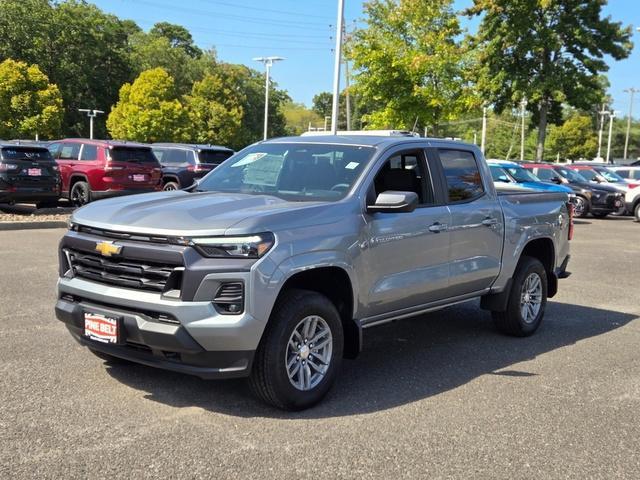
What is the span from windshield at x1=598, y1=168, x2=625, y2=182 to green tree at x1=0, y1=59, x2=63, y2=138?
115 feet

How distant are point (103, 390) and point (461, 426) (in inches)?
96.9

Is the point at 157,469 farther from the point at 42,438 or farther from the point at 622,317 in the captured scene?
the point at 622,317

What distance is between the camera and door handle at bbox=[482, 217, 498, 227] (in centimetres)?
606

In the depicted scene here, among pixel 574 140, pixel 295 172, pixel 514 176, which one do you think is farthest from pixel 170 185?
pixel 574 140

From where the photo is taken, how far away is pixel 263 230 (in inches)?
162

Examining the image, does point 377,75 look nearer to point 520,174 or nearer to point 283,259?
point 520,174

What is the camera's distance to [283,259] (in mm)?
4172

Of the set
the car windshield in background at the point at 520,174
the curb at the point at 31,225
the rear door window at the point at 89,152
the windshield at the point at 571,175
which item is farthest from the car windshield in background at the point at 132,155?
the windshield at the point at 571,175

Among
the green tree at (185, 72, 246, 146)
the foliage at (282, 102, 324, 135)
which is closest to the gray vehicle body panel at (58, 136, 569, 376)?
the green tree at (185, 72, 246, 146)

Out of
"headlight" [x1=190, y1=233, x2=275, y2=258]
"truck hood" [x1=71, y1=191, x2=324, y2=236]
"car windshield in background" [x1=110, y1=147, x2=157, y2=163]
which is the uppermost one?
"car windshield in background" [x1=110, y1=147, x2=157, y2=163]

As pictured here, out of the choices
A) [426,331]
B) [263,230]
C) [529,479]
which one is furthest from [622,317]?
[263,230]

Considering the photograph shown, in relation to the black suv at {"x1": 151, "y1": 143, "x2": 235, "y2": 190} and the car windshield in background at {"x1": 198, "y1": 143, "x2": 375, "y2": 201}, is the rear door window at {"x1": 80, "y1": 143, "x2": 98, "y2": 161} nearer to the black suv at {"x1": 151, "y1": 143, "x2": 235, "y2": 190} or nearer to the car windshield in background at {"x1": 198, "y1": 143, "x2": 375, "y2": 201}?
the black suv at {"x1": 151, "y1": 143, "x2": 235, "y2": 190}

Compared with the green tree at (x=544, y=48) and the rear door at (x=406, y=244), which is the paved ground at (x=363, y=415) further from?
the green tree at (x=544, y=48)

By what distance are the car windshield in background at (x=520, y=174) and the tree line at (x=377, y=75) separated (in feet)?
25.5
